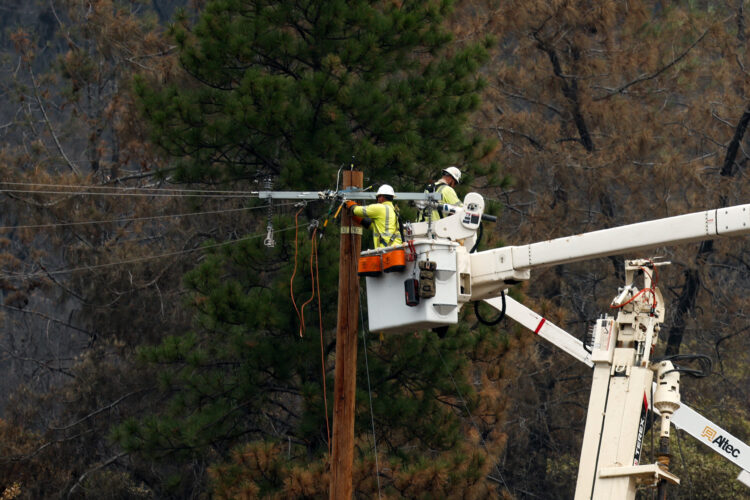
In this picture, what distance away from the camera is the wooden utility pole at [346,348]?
47.9 ft

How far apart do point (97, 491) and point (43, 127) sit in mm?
8945

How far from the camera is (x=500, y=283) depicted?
44.4ft

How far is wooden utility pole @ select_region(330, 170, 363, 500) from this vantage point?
14602 millimetres

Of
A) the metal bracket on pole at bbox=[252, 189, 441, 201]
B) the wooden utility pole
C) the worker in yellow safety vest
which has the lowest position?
the wooden utility pole

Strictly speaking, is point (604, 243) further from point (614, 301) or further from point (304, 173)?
point (304, 173)

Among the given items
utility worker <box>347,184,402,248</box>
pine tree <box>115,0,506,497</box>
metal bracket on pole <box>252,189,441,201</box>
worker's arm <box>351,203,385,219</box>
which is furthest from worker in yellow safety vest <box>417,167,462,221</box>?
pine tree <box>115,0,506,497</box>

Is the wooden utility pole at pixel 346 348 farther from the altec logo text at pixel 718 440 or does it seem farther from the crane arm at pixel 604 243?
the altec logo text at pixel 718 440

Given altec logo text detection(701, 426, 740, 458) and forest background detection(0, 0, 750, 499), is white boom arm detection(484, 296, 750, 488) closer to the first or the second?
altec logo text detection(701, 426, 740, 458)

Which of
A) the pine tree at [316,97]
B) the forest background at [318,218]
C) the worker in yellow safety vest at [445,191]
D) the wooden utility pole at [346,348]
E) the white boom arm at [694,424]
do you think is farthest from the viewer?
the forest background at [318,218]

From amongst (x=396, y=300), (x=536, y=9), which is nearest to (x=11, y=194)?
(x=536, y=9)

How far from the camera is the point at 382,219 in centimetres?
1423

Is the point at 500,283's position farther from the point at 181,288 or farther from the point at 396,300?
the point at 181,288

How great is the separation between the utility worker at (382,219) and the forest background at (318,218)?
161 inches

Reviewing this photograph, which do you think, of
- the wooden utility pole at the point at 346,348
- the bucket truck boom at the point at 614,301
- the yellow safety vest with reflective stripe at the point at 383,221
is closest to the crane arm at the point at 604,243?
the bucket truck boom at the point at 614,301
